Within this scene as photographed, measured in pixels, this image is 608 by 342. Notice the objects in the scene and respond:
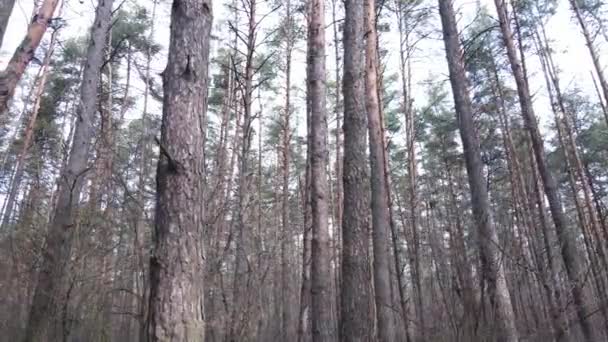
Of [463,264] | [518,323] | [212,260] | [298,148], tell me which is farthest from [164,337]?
[298,148]

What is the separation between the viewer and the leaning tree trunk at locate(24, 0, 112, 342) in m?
4.36

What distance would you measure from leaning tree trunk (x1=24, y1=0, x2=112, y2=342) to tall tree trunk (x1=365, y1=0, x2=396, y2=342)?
4431 millimetres

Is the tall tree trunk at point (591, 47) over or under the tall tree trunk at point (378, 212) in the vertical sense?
over

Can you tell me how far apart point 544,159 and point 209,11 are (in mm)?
8036

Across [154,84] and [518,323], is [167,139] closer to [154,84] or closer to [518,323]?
[518,323]

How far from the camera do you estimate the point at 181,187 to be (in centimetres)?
232

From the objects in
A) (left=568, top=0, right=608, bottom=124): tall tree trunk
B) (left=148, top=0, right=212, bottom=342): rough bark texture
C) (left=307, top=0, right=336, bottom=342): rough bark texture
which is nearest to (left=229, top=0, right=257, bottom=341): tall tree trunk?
(left=307, top=0, right=336, bottom=342): rough bark texture

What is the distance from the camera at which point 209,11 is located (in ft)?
9.47

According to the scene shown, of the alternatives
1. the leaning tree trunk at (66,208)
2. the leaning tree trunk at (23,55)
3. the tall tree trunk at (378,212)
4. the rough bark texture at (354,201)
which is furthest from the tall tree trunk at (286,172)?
the leaning tree trunk at (23,55)

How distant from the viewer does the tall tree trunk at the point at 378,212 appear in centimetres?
652

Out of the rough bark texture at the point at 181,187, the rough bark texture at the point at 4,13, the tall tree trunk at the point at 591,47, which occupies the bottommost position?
the rough bark texture at the point at 181,187

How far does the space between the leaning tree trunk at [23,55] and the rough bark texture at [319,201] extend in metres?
3.39

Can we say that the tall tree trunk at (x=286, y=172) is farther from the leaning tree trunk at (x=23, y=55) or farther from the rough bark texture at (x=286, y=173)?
the leaning tree trunk at (x=23, y=55)

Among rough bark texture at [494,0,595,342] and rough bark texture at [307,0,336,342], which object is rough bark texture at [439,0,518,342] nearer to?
rough bark texture at [307,0,336,342]
